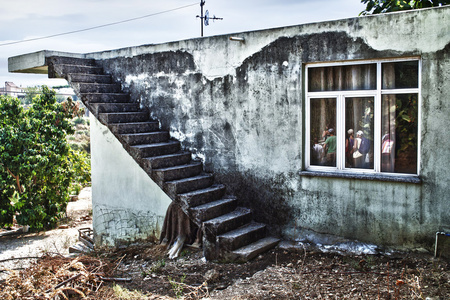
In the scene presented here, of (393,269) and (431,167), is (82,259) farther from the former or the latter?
(431,167)

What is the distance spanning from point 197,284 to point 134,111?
4.33m

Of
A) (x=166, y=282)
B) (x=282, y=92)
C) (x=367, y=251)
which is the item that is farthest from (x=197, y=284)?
(x=282, y=92)

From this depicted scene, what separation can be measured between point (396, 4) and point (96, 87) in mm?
7362

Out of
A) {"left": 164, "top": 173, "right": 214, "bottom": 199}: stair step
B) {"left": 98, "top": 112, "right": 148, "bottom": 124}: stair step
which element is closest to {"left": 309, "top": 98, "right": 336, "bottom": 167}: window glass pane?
{"left": 164, "top": 173, "right": 214, "bottom": 199}: stair step

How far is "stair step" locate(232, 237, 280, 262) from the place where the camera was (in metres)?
6.68

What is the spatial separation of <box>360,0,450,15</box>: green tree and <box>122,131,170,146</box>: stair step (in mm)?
6325

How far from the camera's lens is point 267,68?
7234 millimetres

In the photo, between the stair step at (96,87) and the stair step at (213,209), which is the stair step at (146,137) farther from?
the stair step at (213,209)

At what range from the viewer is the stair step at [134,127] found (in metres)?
8.09

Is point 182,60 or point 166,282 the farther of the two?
point 182,60

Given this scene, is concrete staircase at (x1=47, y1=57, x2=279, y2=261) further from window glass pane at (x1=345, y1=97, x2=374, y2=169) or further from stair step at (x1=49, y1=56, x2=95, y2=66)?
window glass pane at (x1=345, y1=97, x2=374, y2=169)

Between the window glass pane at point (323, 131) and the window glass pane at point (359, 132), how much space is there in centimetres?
23

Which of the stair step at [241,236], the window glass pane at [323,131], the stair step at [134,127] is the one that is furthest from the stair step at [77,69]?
the window glass pane at [323,131]

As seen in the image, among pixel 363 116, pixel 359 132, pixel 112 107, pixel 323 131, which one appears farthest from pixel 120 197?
pixel 363 116
